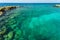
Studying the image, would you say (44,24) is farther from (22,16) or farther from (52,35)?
(22,16)

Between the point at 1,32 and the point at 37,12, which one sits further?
the point at 37,12

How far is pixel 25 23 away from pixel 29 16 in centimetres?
13

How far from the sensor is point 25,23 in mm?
1254

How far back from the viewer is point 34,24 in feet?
4.09

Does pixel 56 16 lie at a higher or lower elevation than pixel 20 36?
higher

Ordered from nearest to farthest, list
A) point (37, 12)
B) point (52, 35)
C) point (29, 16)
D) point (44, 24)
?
1. point (52, 35)
2. point (44, 24)
3. point (29, 16)
4. point (37, 12)

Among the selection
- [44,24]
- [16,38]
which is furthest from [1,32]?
[44,24]

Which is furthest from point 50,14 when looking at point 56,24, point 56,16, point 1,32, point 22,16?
point 1,32

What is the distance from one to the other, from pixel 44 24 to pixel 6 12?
51 centimetres

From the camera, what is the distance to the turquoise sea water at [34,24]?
113 cm

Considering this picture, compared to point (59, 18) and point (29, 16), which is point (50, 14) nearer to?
point (59, 18)

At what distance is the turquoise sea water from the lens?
113 cm

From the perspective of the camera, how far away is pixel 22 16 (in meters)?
1.37

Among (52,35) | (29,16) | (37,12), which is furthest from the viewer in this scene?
(37,12)
